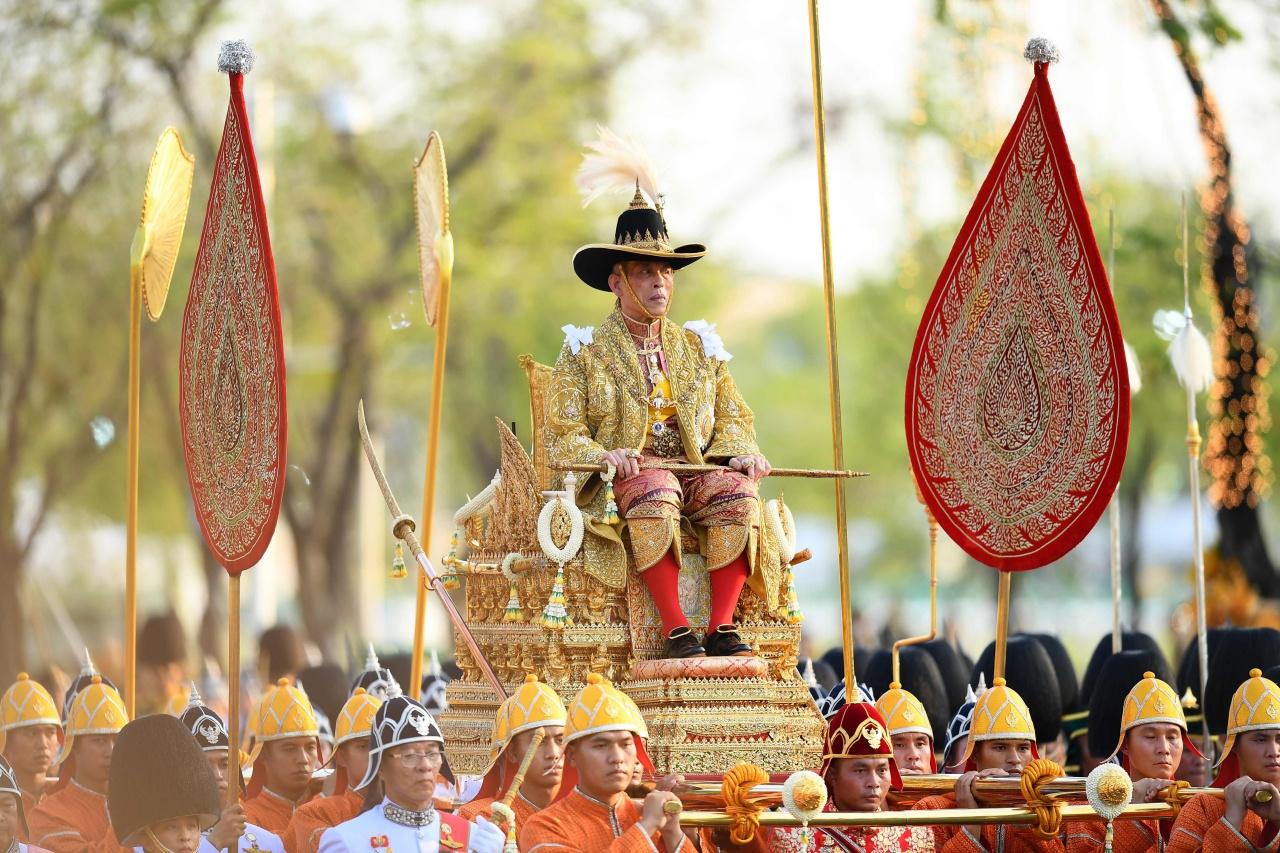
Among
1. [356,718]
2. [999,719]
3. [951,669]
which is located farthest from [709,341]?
[951,669]

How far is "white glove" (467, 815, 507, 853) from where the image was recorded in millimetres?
9109

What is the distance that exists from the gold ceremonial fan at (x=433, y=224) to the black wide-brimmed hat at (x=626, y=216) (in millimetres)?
797

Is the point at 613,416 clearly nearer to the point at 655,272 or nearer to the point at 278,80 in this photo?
the point at 655,272

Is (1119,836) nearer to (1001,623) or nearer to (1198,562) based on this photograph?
(1001,623)

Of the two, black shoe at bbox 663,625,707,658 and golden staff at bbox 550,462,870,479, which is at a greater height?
golden staff at bbox 550,462,870,479

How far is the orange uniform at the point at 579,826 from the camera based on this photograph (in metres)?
9.48

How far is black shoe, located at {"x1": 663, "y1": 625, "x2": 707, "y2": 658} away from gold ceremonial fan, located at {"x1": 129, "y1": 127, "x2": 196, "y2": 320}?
3256mm

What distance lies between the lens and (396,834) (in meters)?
9.31

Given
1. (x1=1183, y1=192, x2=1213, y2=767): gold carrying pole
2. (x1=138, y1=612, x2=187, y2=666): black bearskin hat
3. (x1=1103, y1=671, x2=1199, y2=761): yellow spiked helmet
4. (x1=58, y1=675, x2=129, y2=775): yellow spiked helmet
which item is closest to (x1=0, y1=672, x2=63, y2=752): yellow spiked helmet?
(x1=58, y1=675, x2=129, y2=775): yellow spiked helmet

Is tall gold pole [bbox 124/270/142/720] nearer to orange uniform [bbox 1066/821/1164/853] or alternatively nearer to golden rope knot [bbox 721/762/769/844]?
golden rope knot [bbox 721/762/769/844]

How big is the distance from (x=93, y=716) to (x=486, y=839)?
11.9ft

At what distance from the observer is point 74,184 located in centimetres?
2777

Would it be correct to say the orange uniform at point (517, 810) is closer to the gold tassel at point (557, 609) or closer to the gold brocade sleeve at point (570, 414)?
the gold tassel at point (557, 609)

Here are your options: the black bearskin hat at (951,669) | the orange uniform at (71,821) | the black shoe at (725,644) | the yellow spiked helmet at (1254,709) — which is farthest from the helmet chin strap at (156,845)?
the black bearskin hat at (951,669)
